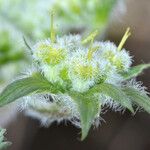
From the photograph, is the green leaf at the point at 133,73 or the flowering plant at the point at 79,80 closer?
the flowering plant at the point at 79,80

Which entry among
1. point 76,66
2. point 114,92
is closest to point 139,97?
point 114,92

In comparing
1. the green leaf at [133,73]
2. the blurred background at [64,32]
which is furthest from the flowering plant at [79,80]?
the blurred background at [64,32]

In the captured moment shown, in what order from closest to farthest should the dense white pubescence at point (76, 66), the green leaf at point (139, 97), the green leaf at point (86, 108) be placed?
the green leaf at point (86, 108), the green leaf at point (139, 97), the dense white pubescence at point (76, 66)

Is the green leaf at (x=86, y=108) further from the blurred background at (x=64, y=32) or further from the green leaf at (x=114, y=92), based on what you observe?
the blurred background at (x=64, y=32)

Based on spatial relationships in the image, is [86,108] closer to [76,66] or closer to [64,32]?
[76,66]

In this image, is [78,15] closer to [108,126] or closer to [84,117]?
[108,126]

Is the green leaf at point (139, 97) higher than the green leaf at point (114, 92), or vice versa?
the green leaf at point (139, 97)

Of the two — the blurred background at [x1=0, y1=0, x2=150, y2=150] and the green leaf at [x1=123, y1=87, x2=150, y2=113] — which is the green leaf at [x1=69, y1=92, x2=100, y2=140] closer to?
the green leaf at [x1=123, y1=87, x2=150, y2=113]

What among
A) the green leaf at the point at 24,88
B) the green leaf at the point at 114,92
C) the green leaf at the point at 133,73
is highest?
the green leaf at the point at 133,73
